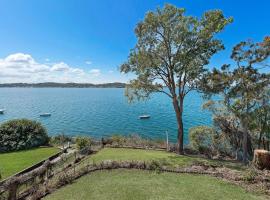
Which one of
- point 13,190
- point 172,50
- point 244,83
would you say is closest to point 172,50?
point 172,50

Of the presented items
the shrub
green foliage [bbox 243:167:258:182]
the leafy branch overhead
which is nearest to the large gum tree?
the leafy branch overhead

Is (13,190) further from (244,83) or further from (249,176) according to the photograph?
(244,83)

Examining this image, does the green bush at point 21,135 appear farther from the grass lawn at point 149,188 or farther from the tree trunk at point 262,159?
the tree trunk at point 262,159

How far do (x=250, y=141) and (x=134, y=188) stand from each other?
17122 millimetres

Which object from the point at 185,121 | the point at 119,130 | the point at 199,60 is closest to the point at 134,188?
the point at 199,60

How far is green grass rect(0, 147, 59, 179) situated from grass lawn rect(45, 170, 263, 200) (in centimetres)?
639

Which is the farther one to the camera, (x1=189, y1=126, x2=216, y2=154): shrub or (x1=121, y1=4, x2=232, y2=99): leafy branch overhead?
(x1=189, y1=126, x2=216, y2=154): shrub

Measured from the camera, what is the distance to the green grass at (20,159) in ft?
49.5

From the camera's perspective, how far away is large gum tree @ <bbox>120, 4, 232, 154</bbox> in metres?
17.1

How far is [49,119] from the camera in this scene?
5866cm

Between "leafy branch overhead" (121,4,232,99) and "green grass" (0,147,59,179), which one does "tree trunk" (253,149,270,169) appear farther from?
"green grass" (0,147,59,179)

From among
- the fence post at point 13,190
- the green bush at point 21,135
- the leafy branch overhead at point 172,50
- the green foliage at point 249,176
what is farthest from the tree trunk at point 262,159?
the green bush at point 21,135

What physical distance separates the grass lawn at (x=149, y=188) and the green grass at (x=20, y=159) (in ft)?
20.9

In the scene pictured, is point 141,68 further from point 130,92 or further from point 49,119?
point 49,119
